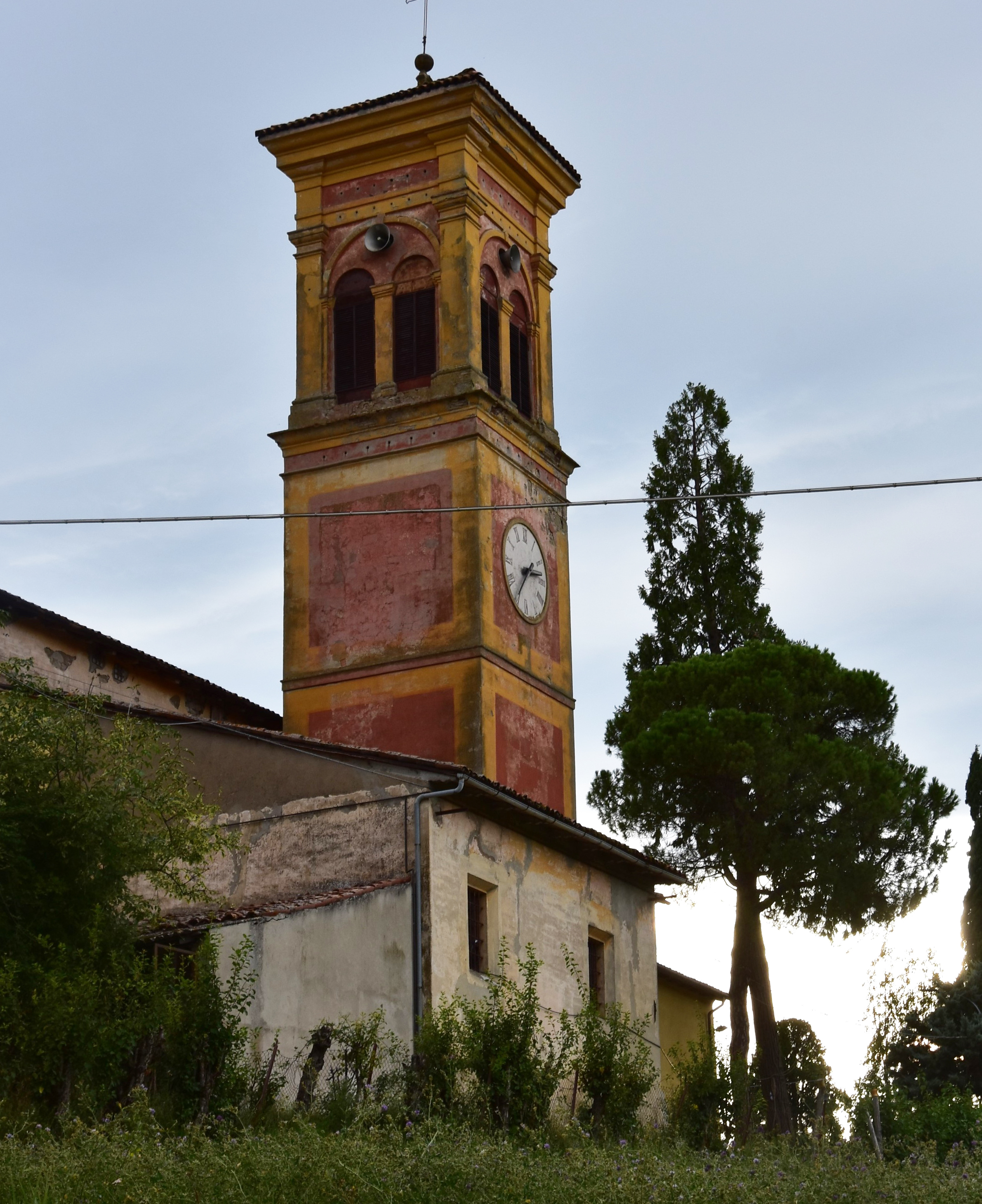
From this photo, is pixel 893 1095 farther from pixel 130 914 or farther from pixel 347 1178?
pixel 347 1178

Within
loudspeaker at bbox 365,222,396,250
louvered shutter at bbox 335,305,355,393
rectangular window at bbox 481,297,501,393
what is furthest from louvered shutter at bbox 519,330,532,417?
louvered shutter at bbox 335,305,355,393

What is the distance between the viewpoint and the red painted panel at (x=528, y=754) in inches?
1248

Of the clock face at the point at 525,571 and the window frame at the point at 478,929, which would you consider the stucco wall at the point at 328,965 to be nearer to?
the window frame at the point at 478,929

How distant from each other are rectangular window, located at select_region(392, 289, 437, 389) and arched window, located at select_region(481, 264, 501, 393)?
0.88 metres

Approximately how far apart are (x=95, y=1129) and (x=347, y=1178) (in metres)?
2.69

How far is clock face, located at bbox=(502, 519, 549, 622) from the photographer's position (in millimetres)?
33125

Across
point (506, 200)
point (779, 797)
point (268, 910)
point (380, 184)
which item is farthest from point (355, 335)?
point (268, 910)

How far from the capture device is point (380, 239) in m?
35.0


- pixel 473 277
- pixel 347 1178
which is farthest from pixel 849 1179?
pixel 473 277

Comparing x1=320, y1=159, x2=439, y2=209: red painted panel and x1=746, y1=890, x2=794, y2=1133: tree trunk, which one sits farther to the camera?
x1=320, y1=159, x2=439, y2=209: red painted panel

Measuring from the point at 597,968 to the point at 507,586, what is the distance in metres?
7.22

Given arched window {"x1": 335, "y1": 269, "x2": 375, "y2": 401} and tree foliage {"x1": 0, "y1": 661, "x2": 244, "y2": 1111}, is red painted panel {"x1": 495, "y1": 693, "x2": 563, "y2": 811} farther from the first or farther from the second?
tree foliage {"x1": 0, "y1": 661, "x2": 244, "y2": 1111}

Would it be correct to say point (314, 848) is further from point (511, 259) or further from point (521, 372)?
point (511, 259)

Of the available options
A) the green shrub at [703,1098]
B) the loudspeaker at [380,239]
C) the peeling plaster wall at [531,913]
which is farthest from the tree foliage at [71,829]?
the loudspeaker at [380,239]
